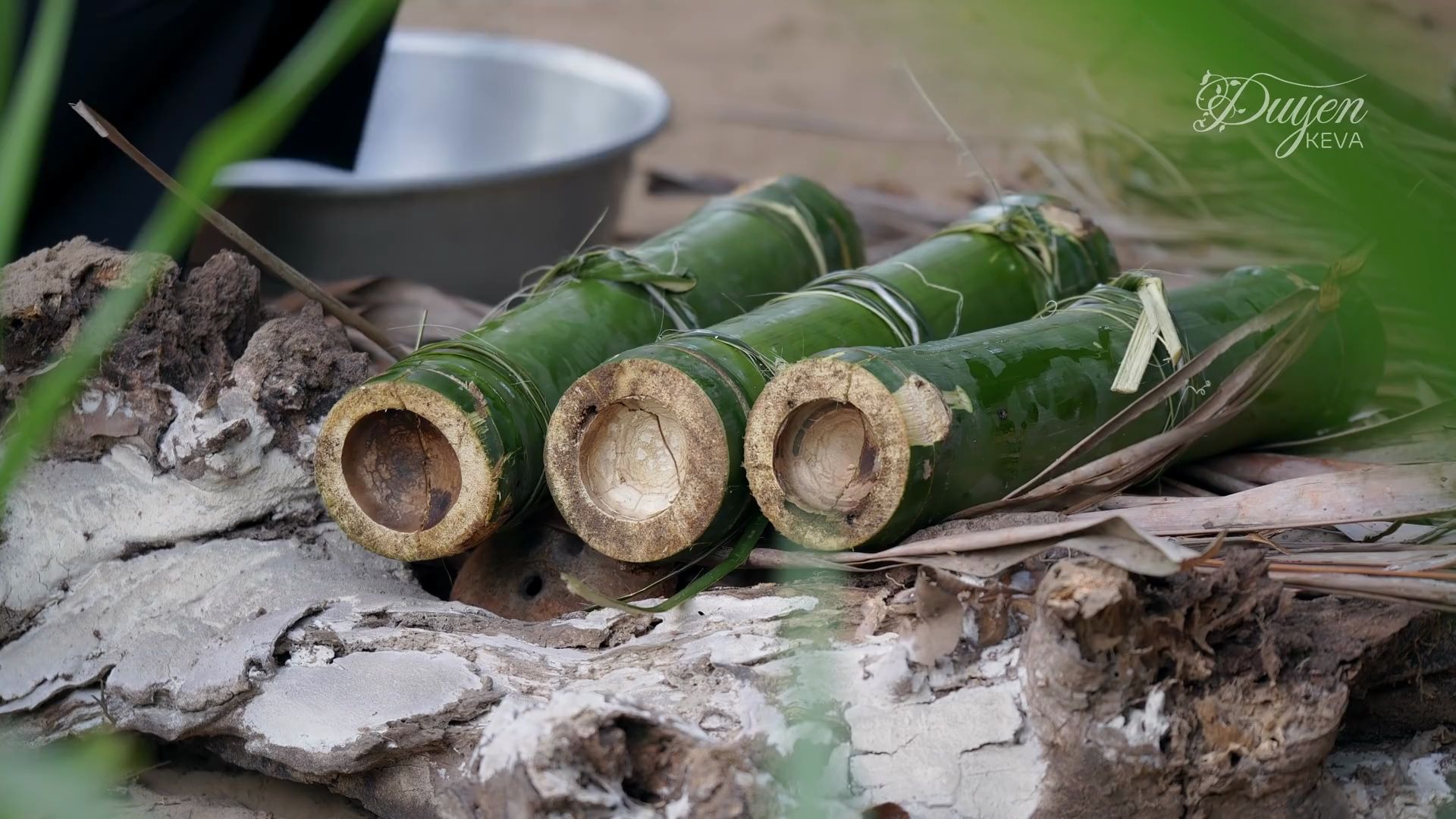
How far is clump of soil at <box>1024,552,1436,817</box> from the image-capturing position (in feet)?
4.11

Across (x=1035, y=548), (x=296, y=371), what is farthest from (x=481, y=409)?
(x=1035, y=548)

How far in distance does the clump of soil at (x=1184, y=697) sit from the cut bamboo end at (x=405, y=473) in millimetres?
730

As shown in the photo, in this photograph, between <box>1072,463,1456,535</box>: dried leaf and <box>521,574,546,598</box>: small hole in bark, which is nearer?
<box>1072,463,1456,535</box>: dried leaf

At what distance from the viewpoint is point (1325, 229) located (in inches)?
13.7

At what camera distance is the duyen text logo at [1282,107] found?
0.38 metres

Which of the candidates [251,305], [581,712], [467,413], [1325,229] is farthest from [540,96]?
[1325,229]

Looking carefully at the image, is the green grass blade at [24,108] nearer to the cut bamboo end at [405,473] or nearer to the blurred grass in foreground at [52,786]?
the blurred grass in foreground at [52,786]

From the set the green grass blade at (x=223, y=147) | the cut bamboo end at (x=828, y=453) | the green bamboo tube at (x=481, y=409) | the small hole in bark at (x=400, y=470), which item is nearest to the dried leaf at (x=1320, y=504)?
the cut bamboo end at (x=828, y=453)

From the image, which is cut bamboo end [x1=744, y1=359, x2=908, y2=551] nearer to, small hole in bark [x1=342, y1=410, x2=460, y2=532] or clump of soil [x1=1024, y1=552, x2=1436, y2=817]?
clump of soil [x1=1024, y1=552, x2=1436, y2=817]

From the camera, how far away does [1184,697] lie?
1.29m

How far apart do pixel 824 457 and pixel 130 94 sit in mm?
1631

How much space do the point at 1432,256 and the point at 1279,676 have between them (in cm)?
110

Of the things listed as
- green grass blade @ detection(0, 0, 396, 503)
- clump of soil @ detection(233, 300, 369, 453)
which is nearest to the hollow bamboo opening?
clump of soil @ detection(233, 300, 369, 453)

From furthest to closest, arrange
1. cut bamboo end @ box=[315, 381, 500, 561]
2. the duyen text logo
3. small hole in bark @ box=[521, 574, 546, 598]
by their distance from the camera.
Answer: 1. small hole in bark @ box=[521, 574, 546, 598]
2. cut bamboo end @ box=[315, 381, 500, 561]
3. the duyen text logo
